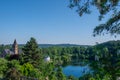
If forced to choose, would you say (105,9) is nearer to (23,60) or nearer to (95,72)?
(95,72)

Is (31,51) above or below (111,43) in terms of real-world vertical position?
below

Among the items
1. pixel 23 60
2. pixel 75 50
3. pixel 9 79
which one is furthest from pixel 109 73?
pixel 75 50

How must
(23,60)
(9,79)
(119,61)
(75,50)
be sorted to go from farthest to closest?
(75,50)
(23,60)
(9,79)
(119,61)

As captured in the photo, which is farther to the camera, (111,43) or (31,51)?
(31,51)

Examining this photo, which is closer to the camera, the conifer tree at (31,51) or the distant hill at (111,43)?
the distant hill at (111,43)

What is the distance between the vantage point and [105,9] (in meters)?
4.47

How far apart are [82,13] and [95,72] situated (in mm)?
864

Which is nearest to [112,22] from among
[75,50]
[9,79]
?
[9,79]

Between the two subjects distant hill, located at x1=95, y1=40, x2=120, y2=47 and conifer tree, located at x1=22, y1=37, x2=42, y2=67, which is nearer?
distant hill, located at x1=95, y1=40, x2=120, y2=47

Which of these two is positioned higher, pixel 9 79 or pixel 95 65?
pixel 95 65

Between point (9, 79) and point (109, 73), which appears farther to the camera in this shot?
point (9, 79)

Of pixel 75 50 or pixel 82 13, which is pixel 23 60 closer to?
pixel 82 13

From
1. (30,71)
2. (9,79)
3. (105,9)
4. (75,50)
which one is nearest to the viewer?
(105,9)

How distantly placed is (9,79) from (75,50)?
10456 centimetres
